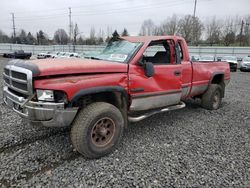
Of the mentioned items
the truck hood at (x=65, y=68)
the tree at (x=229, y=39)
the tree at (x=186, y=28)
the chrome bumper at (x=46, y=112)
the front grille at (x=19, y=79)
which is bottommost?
the chrome bumper at (x=46, y=112)

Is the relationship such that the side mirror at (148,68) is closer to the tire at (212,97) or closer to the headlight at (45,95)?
the headlight at (45,95)

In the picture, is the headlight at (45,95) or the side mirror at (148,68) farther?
the side mirror at (148,68)

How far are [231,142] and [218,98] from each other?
2.56 m

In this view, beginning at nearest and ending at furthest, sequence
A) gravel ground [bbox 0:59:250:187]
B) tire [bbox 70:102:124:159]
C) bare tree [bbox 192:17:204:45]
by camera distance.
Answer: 1. gravel ground [bbox 0:59:250:187]
2. tire [bbox 70:102:124:159]
3. bare tree [bbox 192:17:204:45]

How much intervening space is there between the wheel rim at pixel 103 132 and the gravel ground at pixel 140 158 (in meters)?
0.25

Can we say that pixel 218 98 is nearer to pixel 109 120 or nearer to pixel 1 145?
pixel 109 120

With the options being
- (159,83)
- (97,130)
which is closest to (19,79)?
(97,130)

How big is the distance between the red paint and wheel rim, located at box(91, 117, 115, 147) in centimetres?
60

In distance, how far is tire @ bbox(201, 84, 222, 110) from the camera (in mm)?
6207

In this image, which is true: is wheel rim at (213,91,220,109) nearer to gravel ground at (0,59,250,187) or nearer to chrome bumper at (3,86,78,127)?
gravel ground at (0,59,250,187)

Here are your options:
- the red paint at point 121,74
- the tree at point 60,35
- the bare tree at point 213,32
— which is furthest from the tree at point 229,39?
the tree at point 60,35

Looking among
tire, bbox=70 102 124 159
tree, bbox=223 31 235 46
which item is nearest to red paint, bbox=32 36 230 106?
tire, bbox=70 102 124 159

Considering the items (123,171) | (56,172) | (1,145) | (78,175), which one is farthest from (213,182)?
(1,145)

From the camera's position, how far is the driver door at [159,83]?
3.90m
